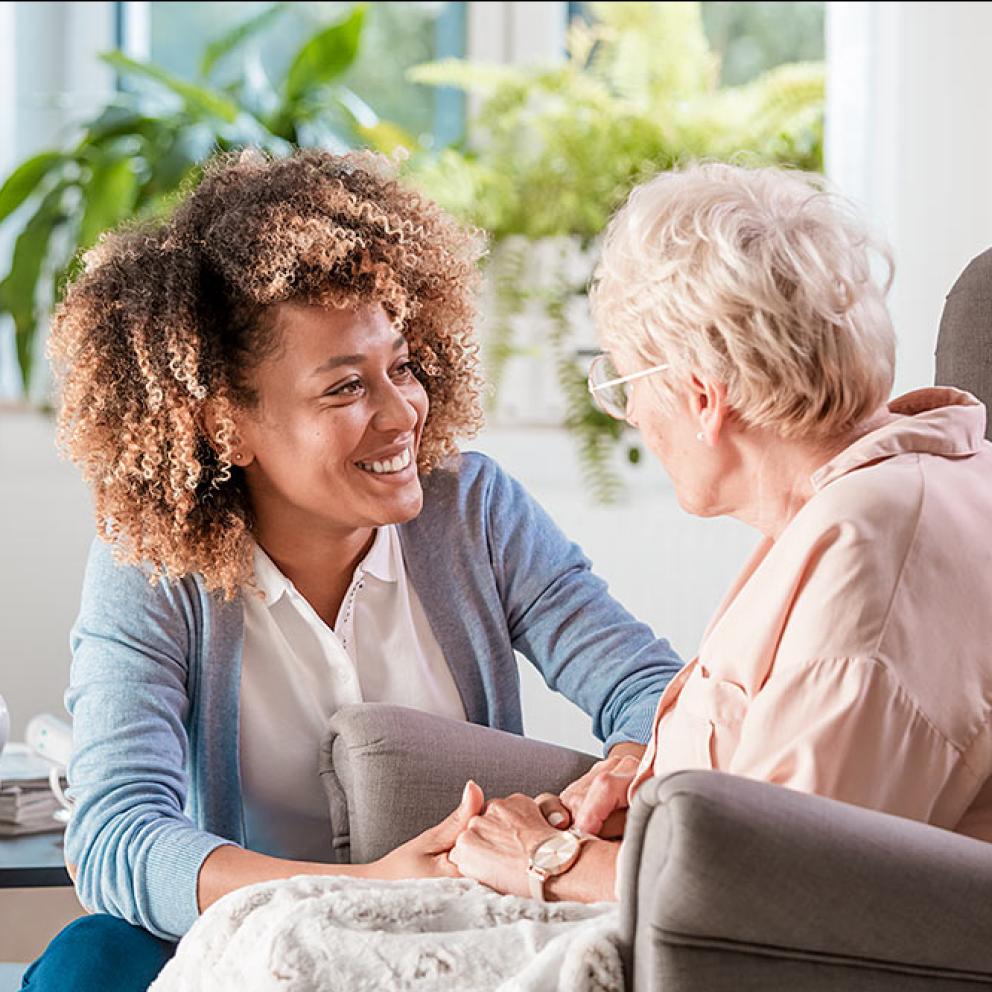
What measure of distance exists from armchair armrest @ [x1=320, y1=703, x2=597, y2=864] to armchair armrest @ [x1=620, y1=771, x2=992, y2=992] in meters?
0.50

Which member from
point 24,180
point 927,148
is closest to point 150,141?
point 24,180

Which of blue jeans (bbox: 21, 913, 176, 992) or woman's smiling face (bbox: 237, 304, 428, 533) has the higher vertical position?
woman's smiling face (bbox: 237, 304, 428, 533)

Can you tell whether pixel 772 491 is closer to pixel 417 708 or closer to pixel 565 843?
pixel 565 843

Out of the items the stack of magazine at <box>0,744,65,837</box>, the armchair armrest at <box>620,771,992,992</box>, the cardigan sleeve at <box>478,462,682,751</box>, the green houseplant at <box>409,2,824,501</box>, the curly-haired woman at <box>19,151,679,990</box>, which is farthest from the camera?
the green houseplant at <box>409,2,824,501</box>

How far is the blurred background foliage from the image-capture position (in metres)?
3.04

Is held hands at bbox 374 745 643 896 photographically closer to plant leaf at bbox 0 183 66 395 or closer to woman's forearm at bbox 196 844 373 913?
woman's forearm at bbox 196 844 373 913

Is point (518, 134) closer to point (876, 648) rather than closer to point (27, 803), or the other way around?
point (27, 803)

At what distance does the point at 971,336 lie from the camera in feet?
5.76

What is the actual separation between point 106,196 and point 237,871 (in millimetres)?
1929

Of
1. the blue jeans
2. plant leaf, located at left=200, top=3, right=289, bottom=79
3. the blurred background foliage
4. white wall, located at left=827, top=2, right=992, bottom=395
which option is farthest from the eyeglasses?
plant leaf, located at left=200, top=3, right=289, bottom=79

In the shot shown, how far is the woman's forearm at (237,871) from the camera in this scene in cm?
147

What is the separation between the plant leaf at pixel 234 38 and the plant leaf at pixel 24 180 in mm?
363

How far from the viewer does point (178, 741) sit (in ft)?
5.32

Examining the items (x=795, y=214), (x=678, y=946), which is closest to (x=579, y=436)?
(x=795, y=214)
